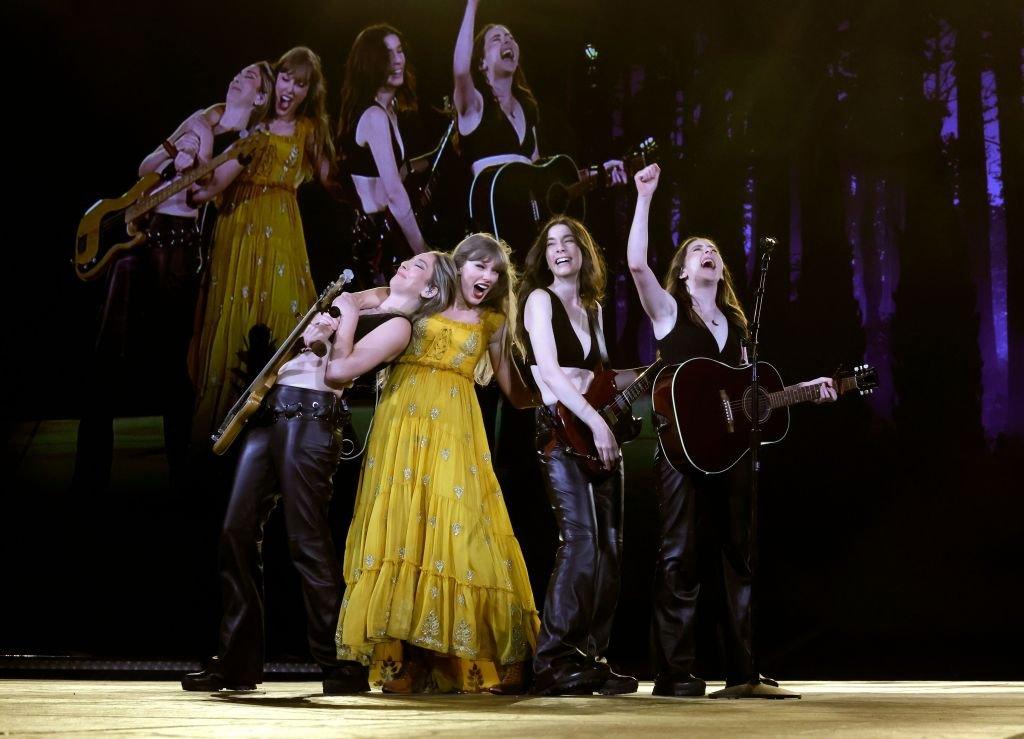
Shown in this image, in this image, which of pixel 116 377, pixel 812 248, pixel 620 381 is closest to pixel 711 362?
pixel 620 381

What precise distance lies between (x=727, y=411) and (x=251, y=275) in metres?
2.95

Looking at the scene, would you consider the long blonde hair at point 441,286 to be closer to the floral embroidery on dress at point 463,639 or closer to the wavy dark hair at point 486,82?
the floral embroidery on dress at point 463,639

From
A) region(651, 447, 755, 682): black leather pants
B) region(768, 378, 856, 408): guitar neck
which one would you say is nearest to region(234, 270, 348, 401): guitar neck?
region(651, 447, 755, 682): black leather pants

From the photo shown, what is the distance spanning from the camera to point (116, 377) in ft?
18.8

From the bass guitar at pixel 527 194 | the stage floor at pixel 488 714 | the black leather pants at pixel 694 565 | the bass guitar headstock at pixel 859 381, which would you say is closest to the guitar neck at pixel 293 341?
the stage floor at pixel 488 714

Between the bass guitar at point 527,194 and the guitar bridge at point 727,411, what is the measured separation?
7.26 ft

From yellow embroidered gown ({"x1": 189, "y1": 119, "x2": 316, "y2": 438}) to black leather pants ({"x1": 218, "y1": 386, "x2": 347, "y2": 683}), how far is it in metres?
2.01

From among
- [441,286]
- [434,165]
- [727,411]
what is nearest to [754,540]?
[727,411]

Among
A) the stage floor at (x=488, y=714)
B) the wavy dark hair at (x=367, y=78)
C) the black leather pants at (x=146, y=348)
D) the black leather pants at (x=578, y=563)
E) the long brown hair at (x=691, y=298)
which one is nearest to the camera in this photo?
the stage floor at (x=488, y=714)

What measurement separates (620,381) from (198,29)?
3449 mm

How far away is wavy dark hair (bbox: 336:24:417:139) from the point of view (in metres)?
5.93

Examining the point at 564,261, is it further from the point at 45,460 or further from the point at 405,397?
the point at 45,460

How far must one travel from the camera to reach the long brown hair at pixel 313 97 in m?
5.90

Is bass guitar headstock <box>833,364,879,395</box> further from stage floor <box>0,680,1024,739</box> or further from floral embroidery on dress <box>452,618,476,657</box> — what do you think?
floral embroidery on dress <box>452,618,476,657</box>
